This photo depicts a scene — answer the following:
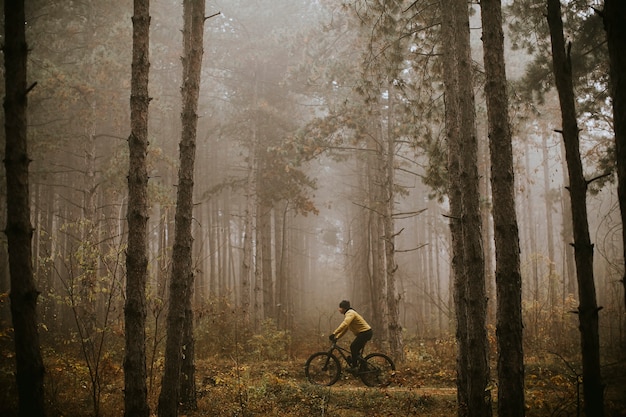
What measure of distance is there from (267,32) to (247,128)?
5474 millimetres

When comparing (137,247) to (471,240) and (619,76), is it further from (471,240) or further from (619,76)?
(619,76)

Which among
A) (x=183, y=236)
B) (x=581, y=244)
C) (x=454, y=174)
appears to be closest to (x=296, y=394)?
(x=183, y=236)

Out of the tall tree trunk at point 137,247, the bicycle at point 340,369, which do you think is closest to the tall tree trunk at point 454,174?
the bicycle at point 340,369

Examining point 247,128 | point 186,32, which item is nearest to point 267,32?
point 247,128

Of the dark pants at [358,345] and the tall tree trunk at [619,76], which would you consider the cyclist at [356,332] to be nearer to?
the dark pants at [358,345]

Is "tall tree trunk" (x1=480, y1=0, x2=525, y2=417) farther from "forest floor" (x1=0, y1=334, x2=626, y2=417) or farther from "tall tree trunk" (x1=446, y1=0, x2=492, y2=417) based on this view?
"forest floor" (x1=0, y1=334, x2=626, y2=417)

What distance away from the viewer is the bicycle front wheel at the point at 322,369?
437 inches

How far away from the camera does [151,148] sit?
16.2 meters

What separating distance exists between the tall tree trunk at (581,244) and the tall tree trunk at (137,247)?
5813 mm

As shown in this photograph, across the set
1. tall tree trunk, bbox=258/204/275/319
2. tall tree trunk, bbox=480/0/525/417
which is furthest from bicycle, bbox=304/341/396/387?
tall tree trunk, bbox=258/204/275/319

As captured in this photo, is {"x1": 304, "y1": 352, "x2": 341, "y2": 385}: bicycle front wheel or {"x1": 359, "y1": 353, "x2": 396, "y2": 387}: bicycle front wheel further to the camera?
{"x1": 304, "y1": 352, "x2": 341, "y2": 385}: bicycle front wheel

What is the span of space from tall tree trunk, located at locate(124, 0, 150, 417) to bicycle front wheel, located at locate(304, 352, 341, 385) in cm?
591

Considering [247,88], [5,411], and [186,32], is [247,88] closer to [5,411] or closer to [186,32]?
[186,32]

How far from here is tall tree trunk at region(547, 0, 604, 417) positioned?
5188 mm
